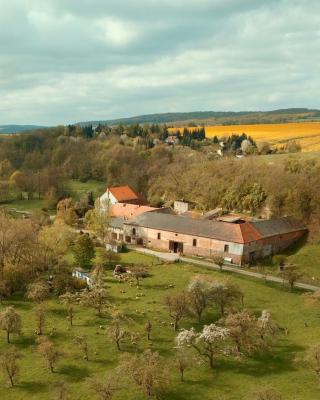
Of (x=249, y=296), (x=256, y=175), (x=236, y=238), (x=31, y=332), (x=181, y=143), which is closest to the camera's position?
(x=31, y=332)

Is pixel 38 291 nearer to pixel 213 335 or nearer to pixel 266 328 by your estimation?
pixel 213 335

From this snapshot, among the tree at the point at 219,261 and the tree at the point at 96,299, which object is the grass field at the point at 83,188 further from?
the tree at the point at 96,299

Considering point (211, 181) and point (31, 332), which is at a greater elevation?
point (211, 181)

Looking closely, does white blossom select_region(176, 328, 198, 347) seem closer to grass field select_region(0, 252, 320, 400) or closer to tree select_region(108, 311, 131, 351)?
grass field select_region(0, 252, 320, 400)

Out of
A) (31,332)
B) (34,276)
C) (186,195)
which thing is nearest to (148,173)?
(186,195)

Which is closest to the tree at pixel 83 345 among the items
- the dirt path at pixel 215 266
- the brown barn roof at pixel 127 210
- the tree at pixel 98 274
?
the tree at pixel 98 274

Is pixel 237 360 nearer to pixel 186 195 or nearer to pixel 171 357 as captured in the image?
pixel 171 357

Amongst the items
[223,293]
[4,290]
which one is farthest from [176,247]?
[4,290]
